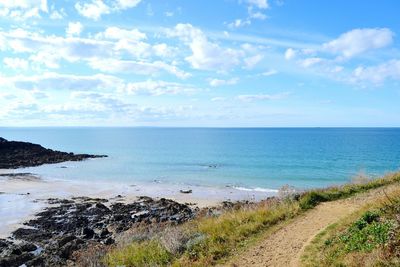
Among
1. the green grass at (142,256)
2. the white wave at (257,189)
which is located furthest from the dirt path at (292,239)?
the white wave at (257,189)

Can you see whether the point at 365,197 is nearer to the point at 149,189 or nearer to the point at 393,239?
the point at 393,239

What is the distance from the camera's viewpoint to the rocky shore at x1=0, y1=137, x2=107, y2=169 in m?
62.2

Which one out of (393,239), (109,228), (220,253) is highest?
(393,239)

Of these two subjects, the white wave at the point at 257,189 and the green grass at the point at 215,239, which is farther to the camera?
the white wave at the point at 257,189

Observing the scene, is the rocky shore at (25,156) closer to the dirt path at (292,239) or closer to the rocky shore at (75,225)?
the rocky shore at (75,225)

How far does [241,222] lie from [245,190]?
951 inches

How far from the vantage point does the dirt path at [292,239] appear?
398 inches

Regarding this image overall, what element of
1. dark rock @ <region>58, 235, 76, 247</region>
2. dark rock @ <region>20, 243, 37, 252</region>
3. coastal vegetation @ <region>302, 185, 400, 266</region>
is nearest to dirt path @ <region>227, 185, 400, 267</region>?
coastal vegetation @ <region>302, 185, 400, 266</region>

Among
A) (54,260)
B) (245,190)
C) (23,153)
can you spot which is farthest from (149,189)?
(23,153)

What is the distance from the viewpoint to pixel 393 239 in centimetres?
781

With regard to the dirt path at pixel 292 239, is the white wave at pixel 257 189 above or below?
below

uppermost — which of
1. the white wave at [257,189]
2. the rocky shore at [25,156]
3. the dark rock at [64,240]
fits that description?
the rocky shore at [25,156]

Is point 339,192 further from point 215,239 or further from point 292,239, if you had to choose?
point 215,239

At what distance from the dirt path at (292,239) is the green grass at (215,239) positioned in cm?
47
